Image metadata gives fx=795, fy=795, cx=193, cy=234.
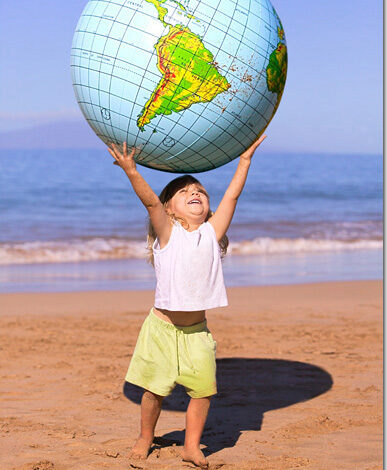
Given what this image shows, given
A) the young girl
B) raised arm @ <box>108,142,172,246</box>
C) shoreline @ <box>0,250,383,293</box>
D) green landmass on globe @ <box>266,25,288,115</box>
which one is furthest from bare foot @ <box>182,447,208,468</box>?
shoreline @ <box>0,250,383,293</box>

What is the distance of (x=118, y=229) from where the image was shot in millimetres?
18438

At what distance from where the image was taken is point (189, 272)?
4461mm

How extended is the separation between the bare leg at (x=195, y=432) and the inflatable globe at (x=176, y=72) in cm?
138

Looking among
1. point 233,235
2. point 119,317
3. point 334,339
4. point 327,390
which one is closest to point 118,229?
point 233,235

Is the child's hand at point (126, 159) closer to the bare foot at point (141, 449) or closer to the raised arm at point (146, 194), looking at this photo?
the raised arm at point (146, 194)

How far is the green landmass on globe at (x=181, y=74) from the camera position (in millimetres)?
4055

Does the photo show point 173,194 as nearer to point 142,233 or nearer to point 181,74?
point 181,74

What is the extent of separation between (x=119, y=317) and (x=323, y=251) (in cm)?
778

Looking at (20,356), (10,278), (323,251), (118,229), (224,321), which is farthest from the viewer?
(118,229)

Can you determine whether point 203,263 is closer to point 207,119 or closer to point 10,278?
point 207,119

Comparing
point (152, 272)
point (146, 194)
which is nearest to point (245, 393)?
point (146, 194)

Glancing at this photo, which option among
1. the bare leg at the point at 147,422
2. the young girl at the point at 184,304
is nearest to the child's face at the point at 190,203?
the young girl at the point at 184,304

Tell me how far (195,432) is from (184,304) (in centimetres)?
73

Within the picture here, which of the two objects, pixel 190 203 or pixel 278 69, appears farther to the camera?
pixel 190 203
